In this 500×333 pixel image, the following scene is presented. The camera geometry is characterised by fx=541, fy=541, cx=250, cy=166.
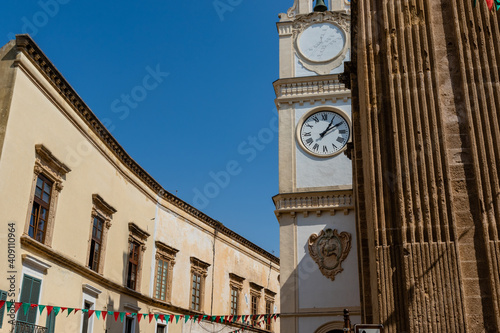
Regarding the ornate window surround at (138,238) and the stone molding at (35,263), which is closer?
the stone molding at (35,263)

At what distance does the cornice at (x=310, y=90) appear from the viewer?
20.1 m

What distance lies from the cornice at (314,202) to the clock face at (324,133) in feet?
5.24

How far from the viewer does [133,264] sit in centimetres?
1981

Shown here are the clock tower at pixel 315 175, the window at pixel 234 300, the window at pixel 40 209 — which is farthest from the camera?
the window at pixel 234 300

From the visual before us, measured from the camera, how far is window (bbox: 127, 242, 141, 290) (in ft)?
64.0

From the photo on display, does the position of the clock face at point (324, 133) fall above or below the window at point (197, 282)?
above

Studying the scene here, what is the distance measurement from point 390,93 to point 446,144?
959mm

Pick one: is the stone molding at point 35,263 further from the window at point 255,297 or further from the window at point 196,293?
the window at point 255,297

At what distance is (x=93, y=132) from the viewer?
17297 mm

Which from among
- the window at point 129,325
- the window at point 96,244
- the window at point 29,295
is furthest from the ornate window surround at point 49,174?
the window at point 129,325

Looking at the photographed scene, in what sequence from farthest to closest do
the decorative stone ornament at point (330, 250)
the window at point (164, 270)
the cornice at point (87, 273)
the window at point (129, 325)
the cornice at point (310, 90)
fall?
the window at point (164, 270)
the cornice at point (310, 90)
the window at point (129, 325)
the decorative stone ornament at point (330, 250)
the cornice at point (87, 273)

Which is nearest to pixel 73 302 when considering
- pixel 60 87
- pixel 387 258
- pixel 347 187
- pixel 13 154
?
pixel 13 154

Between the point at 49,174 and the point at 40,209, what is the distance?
37.5 inches

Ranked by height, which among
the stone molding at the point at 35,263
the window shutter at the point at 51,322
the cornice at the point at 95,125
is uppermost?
the cornice at the point at 95,125
